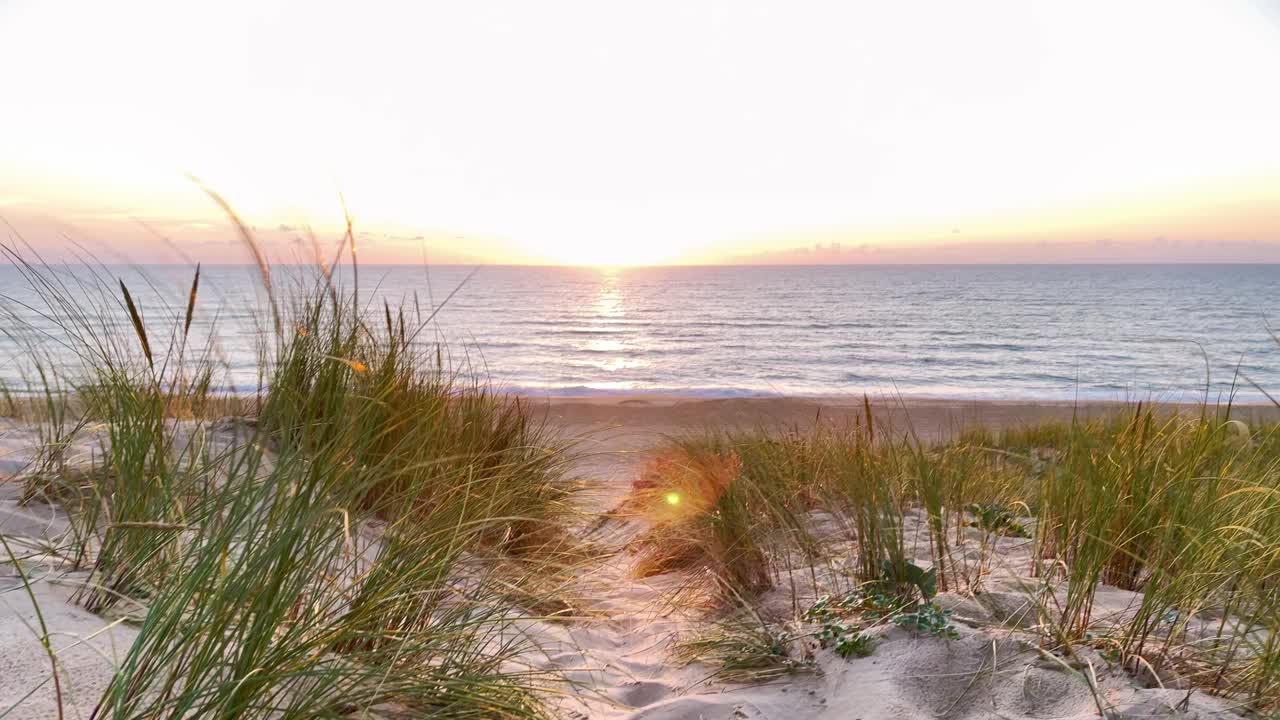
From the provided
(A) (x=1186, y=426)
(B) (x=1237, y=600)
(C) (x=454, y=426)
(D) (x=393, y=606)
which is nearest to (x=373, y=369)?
(C) (x=454, y=426)

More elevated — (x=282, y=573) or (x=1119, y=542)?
(x=282, y=573)

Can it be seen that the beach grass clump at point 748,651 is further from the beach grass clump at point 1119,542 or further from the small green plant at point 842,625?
the beach grass clump at point 1119,542

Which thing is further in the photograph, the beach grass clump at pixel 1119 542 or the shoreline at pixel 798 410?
the shoreline at pixel 798 410

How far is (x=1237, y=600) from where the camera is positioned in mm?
2113

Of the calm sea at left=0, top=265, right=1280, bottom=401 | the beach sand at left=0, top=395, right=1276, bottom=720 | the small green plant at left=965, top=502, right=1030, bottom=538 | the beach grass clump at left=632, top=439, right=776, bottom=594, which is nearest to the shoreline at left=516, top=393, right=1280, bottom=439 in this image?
the calm sea at left=0, top=265, right=1280, bottom=401

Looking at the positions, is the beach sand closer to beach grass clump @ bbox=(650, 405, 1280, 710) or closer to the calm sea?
beach grass clump @ bbox=(650, 405, 1280, 710)

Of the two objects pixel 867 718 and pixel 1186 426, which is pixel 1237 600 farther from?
pixel 1186 426

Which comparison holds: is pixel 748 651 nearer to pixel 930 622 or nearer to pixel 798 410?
pixel 930 622

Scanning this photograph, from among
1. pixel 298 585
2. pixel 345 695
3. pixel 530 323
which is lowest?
pixel 530 323

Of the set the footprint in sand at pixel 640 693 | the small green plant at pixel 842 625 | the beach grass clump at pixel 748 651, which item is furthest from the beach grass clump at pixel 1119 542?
the footprint in sand at pixel 640 693

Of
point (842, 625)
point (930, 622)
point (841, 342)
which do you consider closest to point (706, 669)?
point (842, 625)

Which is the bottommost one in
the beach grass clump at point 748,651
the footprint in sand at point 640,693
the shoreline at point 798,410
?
the shoreline at point 798,410

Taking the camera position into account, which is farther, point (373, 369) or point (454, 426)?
point (454, 426)

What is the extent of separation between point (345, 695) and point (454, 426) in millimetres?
2382
